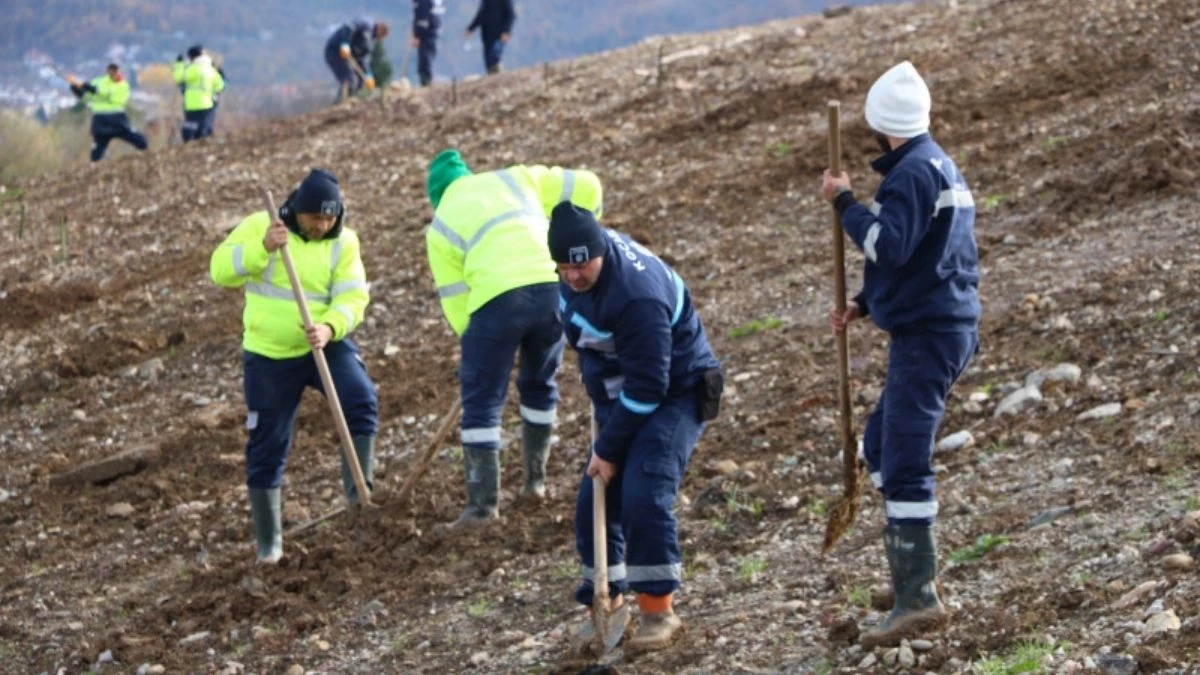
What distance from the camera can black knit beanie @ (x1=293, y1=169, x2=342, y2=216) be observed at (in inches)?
321

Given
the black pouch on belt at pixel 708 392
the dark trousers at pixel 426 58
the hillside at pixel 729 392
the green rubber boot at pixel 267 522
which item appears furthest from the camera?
the dark trousers at pixel 426 58

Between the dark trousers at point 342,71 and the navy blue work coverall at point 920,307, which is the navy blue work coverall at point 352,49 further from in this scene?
the navy blue work coverall at point 920,307

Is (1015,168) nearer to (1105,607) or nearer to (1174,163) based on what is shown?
(1174,163)

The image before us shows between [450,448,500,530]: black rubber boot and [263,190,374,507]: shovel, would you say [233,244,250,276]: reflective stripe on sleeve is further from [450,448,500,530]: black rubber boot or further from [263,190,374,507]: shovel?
[450,448,500,530]: black rubber boot

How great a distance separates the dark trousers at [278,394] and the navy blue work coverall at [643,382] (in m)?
2.20

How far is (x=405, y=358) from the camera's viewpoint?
11281 mm

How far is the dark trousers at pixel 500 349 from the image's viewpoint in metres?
8.02

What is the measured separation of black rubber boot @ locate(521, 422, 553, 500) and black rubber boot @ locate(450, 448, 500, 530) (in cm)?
25

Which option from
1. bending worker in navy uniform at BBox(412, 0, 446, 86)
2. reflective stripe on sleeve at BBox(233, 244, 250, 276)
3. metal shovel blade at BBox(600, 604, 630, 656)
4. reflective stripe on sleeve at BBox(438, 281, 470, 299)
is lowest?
metal shovel blade at BBox(600, 604, 630, 656)

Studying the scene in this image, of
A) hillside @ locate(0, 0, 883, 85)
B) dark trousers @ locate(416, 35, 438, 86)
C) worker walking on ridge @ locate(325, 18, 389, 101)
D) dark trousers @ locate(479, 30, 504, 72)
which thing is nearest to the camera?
dark trousers @ locate(479, 30, 504, 72)

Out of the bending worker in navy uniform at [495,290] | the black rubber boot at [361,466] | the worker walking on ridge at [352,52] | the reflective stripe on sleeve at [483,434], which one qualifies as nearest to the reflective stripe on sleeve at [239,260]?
the bending worker in navy uniform at [495,290]

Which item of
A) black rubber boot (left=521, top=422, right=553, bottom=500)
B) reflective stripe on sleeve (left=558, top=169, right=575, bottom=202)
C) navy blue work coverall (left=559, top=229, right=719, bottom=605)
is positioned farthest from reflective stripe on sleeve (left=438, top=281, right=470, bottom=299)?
navy blue work coverall (left=559, top=229, right=719, bottom=605)

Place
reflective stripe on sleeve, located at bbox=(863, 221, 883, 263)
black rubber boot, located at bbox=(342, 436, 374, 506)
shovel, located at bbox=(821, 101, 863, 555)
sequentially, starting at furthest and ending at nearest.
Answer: black rubber boot, located at bbox=(342, 436, 374, 506)
shovel, located at bbox=(821, 101, 863, 555)
reflective stripe on sleeve, located at bbox=(863, 221, 883, 263)

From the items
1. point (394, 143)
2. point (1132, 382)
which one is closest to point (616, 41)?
point (394, 143)
